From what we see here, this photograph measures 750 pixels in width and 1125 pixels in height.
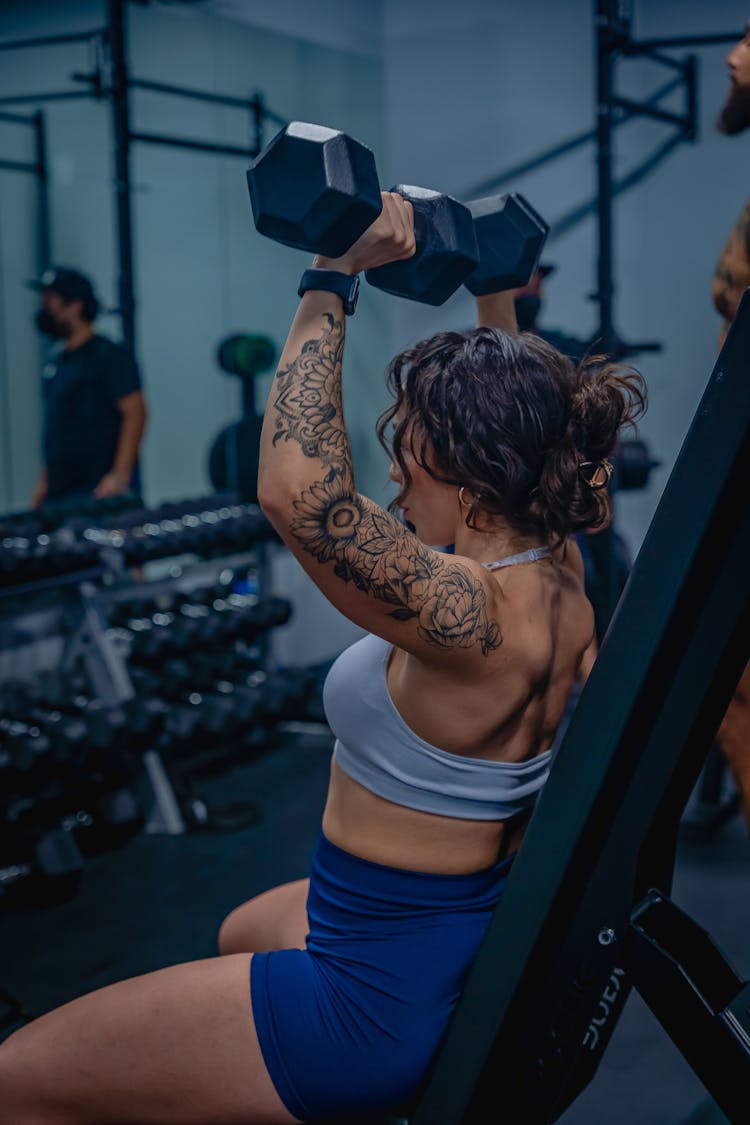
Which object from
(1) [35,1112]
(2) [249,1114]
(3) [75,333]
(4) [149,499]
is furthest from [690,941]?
(4) [149,499]

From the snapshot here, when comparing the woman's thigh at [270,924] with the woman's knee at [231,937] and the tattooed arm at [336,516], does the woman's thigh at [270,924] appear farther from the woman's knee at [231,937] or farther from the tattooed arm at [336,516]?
the tattooed arm at [336,516]

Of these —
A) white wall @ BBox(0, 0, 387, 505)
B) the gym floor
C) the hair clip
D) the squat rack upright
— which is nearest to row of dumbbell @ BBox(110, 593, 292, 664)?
the gym floor

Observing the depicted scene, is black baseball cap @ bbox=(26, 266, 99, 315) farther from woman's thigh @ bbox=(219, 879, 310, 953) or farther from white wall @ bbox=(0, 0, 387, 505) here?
woman's thigh @ bbox=(219, 879, 310, 953)

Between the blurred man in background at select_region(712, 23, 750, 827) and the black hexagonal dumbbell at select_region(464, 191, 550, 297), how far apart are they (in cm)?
55

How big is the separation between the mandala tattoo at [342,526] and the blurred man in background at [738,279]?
0.95 meters

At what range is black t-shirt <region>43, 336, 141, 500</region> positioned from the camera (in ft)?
11.7

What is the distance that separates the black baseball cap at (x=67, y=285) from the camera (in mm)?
3482

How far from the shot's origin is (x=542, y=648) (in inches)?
44.9

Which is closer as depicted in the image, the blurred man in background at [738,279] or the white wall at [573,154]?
the blurred man in background at [738,279]

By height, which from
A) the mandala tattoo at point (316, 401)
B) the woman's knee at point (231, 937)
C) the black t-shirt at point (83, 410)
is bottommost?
the woman's knee at point (231, 937)

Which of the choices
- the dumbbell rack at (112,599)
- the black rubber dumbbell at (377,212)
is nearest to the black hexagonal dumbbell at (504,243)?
the black rubber dumbbell at (377,212)

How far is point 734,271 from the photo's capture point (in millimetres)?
1983

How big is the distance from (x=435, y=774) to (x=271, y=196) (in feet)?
1.82

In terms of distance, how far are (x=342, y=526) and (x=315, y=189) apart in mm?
285
